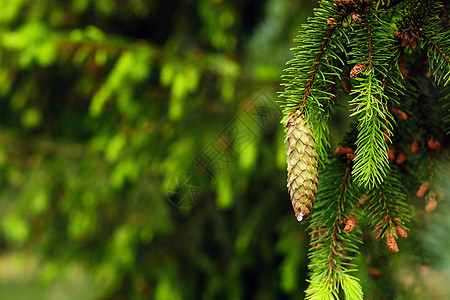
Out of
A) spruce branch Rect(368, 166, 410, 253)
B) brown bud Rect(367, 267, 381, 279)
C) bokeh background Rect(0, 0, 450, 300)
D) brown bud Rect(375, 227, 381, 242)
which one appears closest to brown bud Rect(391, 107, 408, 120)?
spruce branch Rect(368, 166, 410, 253)

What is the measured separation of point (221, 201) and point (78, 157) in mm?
1321

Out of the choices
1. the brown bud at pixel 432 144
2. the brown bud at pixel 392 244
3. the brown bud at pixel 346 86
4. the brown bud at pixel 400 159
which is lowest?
the brown bud at pixel 392 244

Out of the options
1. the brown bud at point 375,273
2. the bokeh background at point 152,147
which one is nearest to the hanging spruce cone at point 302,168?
the brown bud at point 375,273

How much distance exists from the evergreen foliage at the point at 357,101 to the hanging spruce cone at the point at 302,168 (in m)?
0.05

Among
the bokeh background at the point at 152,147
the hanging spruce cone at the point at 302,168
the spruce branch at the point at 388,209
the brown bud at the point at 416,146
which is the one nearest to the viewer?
the hanging spruce cone at the point at 302,168

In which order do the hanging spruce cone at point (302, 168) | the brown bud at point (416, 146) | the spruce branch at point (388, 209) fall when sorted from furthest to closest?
the brown bud at point (416, 146) < the spruce branch at point (388, 209) < the hanging spruce cone at point (302, 168)

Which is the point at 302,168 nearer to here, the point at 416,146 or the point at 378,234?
the point at 378,234

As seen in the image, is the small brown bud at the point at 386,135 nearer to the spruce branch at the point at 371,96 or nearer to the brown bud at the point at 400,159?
the spruce branch at the point at 371,96

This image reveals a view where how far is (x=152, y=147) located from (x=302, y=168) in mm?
1991

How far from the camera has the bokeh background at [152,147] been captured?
7.22ft

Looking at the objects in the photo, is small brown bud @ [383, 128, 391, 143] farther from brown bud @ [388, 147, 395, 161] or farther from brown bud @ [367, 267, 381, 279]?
brown bud @ [367, 267, 381, 279]

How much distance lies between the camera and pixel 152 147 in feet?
8.54

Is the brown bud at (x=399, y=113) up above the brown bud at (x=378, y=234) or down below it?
above

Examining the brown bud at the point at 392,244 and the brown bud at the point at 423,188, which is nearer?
the brown bud at the point at 392,244
